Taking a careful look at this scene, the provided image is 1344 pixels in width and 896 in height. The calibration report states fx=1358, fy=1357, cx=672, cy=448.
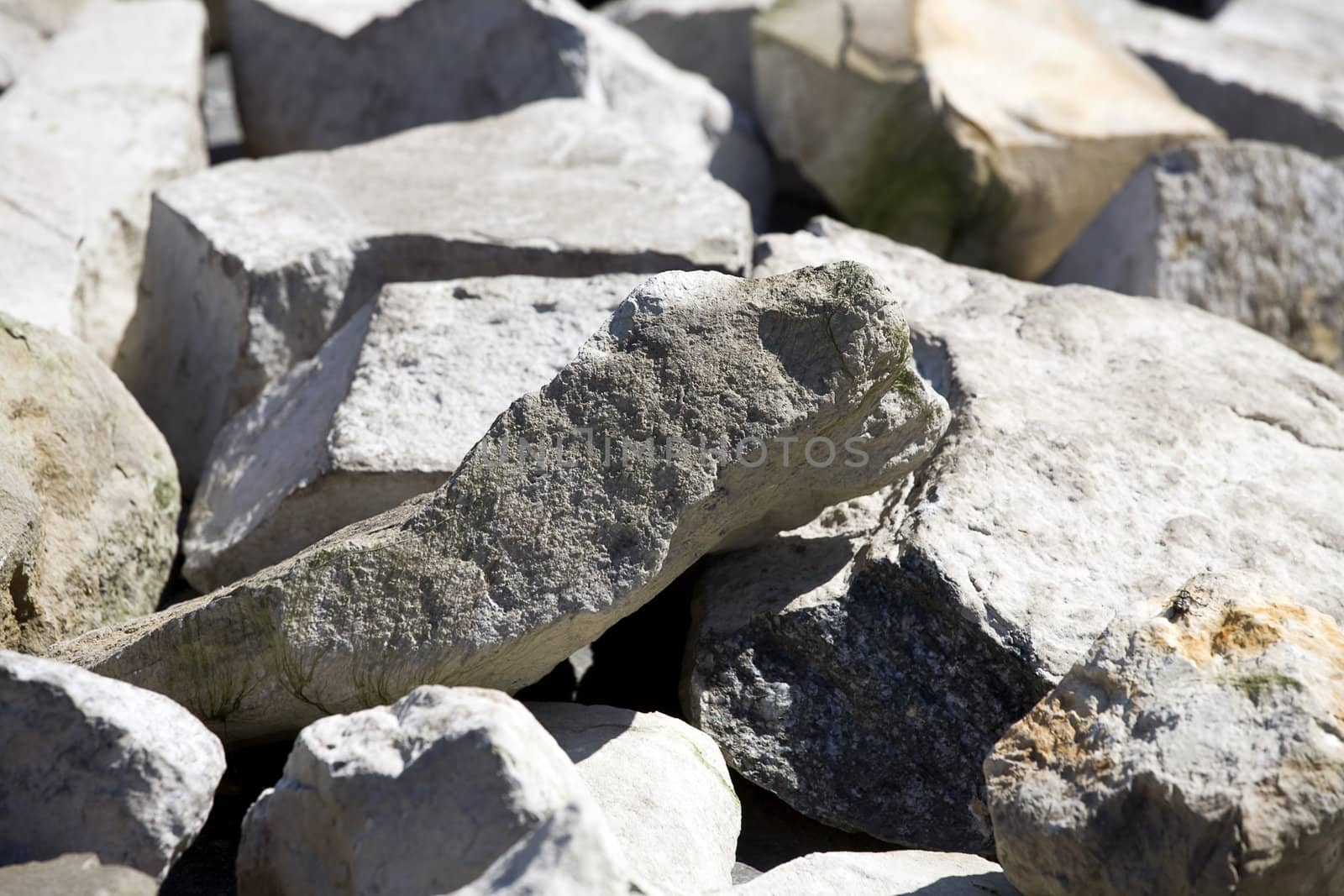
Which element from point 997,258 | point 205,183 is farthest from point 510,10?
point 997,258

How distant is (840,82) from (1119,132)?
76cm

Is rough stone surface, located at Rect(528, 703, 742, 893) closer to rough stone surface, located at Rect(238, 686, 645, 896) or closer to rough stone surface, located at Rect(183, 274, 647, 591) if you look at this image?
rough stone surface, located at Rect(238, 686, 645, 896)

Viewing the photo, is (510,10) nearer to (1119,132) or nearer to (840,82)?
(840,82)

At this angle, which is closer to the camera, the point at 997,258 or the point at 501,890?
the point at 501,890

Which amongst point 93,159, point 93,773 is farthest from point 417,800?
point 93,159

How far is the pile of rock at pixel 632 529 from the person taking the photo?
1.49 m

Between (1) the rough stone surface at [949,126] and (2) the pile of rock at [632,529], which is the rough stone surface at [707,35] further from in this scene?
(2) the pile of rock at [632,529]

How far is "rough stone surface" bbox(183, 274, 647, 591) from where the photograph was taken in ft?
6.89

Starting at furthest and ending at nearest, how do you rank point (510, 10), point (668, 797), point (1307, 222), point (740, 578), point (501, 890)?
1. point (510, 10)
2. point (1307, 222)
3. point (740, 578)
4. point (668, 797)
5. point (501, 890)

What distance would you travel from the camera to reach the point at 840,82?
3.66m

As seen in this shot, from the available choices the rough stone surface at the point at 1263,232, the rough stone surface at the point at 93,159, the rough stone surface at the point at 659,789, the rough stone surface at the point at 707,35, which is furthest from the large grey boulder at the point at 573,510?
the rough stone surface at the point at 707,35

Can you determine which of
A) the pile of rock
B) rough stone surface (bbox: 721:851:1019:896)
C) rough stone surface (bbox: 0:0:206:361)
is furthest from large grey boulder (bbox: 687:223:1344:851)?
rough stone surface (bbox: 0:0:206:361)

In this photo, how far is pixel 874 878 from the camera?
1654 mm

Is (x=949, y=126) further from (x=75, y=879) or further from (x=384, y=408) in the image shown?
(x=75, y=879)
